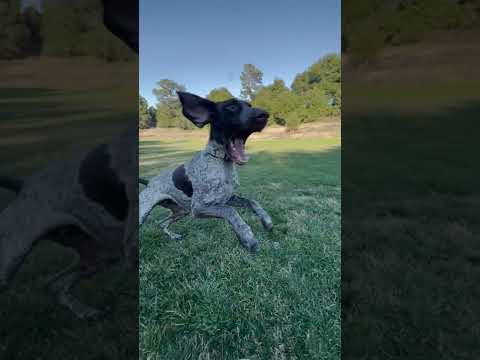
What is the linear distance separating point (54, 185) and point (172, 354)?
4.85ft

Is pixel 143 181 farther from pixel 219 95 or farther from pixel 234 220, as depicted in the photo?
pixel 219 95

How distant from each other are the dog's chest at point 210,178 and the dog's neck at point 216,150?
0.08 feet

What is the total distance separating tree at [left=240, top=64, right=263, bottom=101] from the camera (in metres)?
2.56

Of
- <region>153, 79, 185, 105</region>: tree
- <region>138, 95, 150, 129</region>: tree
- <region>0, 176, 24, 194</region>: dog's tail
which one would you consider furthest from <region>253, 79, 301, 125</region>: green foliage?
<region>0, 176, 24, 194</region>: dog's tail

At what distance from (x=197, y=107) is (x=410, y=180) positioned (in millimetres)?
3306

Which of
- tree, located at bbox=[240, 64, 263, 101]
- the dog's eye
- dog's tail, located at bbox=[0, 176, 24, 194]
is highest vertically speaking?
tree, located at bbox=[240, 64, 263, 101]

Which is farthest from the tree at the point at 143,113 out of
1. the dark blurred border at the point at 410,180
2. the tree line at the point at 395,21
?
the tree line at the point at 395,21

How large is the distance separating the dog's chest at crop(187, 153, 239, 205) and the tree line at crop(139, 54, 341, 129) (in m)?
0.34

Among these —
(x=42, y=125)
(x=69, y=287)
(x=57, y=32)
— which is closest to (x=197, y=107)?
(x=69, y=287)

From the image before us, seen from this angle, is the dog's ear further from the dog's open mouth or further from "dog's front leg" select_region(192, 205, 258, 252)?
"dog's front leg" select_region(192, 205, 258, 252)

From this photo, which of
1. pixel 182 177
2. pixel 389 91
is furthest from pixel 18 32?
pixel 389 91

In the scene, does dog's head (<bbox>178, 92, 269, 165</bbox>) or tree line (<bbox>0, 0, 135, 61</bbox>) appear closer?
dog's head (<bbox>178, 92, 269, 165</bbox>)

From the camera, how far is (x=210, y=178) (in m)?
2.53

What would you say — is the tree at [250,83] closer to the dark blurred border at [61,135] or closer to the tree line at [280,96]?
the tree line at [280,96]
